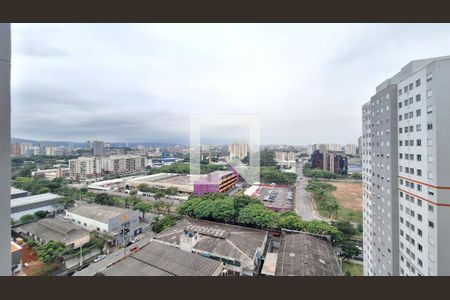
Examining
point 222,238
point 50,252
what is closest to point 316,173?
point 222,238

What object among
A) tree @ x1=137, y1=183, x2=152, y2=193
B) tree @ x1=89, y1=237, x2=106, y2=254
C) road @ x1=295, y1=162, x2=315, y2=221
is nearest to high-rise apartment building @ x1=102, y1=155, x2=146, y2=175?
tree @ x1=137, y1=183, x2=152, y2=193

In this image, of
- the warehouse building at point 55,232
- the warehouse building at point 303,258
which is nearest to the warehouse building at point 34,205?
the warehouse building at point 55,232

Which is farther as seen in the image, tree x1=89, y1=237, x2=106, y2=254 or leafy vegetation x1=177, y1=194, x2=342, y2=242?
leafy vegetation x1=177, y1=194, x2=342, y2=242

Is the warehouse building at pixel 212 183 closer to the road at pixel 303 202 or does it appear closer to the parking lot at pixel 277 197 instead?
the parking lot at pixel 277 197

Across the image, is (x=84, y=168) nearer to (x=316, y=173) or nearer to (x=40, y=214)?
(x=40, y=214)

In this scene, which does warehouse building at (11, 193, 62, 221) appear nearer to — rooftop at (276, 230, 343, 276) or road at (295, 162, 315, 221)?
rooftop at (276, 230, 343, 276)

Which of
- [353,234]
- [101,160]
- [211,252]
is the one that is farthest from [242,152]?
[101,160]

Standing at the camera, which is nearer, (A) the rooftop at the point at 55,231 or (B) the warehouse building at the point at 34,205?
(A) the rooftop at the point at 55,231
